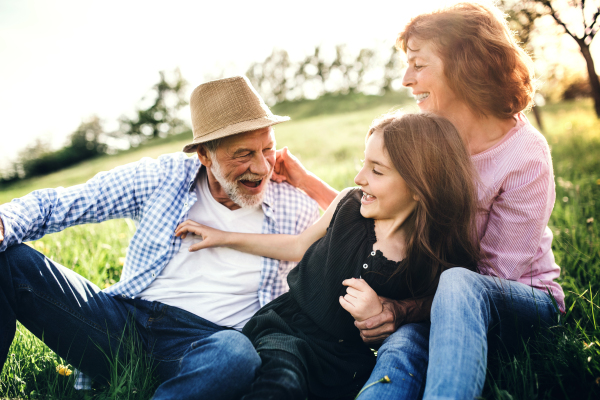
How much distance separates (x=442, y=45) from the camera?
2502 millimetres

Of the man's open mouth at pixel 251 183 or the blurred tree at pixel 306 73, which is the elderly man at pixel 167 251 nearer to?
the man's open mouth at pixel 251 183

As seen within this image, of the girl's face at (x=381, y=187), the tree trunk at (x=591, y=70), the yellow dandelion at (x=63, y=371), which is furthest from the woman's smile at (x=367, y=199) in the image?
the tree trunk at (x=591, y=70)

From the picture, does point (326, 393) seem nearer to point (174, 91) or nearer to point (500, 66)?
point (500, 66)

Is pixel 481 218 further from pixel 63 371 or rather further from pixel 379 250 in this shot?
pixel 63 371

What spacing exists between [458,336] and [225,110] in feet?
6.26

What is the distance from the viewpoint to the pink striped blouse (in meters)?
2.20

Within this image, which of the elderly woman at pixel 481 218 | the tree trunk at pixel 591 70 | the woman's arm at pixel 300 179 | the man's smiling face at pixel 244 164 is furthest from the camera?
the tree trunk at pixel 591 70

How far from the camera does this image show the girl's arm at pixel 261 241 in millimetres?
2557

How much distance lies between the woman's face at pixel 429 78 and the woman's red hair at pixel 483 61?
4cm

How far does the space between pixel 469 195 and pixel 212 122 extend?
1654mm

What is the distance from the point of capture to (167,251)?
264 centimetres

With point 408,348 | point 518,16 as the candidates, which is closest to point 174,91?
point 518,16

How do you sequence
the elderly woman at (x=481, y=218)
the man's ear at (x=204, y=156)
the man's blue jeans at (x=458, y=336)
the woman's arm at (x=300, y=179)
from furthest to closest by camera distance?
the woman's arm at (x=300, y=179)
the man's ear at (x=204, y=156)
the elderly woman at (x=481, y=218)
the man's blue jeans at (x=458, y=336)

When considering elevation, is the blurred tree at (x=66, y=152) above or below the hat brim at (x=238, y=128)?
below
